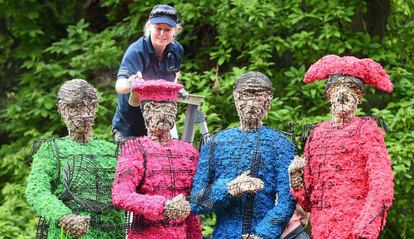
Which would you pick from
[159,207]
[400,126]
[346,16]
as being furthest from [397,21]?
[159,207]

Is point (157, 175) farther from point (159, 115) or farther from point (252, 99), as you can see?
point (252, 99)

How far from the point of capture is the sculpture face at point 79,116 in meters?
4.97

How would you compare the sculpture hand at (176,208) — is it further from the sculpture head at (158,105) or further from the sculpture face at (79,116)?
the sculpture face at (79,116)

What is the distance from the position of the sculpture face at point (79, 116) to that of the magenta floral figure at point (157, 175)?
268 mm

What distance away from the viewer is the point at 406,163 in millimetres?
7281

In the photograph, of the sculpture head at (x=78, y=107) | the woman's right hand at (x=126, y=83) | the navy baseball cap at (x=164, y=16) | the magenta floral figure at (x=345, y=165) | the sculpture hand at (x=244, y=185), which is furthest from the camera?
the navy baseball cap at (x=164, y=16)

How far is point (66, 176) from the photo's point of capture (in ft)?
16.0

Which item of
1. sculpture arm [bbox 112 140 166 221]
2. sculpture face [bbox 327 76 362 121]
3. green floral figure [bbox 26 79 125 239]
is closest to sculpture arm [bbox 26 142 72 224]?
green floral figure [bbox 26 79 125 239]

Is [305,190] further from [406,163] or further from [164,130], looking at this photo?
[406,163]

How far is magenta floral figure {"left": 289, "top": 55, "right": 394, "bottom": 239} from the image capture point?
14.6 ft

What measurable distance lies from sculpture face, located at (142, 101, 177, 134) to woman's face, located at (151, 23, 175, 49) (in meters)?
0.78

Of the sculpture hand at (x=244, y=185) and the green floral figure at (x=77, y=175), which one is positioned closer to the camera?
the sculpture hand at (x=244, y=185)

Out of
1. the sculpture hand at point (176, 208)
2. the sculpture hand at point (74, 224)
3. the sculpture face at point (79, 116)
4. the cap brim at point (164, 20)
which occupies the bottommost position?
the sculpture hand at point (74, 224)

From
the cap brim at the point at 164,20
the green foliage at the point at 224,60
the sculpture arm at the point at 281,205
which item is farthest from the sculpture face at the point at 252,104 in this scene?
the green foliage at the point at 224,60
